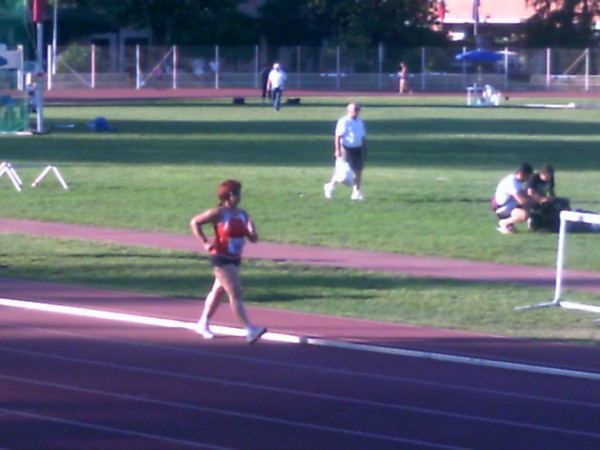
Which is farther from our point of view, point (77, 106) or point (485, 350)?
point (77, 106)

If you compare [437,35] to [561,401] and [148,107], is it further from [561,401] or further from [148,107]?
[561,401]

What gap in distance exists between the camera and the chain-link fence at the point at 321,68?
220 ft

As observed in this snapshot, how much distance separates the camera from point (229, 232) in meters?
9.87

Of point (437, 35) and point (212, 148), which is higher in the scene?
point (437, 35)

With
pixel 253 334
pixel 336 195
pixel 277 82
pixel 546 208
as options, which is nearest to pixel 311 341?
pixel 253 334

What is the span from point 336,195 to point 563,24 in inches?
2532

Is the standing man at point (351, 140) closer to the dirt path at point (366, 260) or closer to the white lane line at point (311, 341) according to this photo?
the dirt path at point (366, 260)

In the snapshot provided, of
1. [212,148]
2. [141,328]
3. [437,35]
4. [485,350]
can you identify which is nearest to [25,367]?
[141,328]

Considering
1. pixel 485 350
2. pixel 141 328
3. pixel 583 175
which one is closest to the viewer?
pixel 485 350

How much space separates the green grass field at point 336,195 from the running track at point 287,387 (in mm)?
1140

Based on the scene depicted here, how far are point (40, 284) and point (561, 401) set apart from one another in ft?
22.1

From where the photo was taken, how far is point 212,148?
31406 millimetres

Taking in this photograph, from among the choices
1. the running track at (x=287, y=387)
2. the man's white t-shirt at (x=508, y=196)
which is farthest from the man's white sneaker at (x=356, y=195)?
the running track at (x=287, y=387)

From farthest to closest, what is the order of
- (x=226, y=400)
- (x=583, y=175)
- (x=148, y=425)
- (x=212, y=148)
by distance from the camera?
1. (x=212, y=148)
2. (x=583, y=175)
3. (x=226, y=400)
4. (x=148, y=425)
